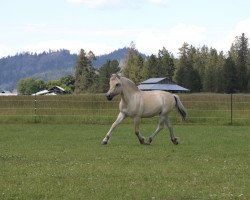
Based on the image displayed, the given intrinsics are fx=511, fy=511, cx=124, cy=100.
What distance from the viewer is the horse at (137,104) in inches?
596

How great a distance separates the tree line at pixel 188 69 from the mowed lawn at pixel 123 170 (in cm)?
8471

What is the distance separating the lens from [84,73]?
122125 mm

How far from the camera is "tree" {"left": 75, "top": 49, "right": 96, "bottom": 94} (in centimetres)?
12031

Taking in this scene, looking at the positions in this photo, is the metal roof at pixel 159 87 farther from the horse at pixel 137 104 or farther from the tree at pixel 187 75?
the horse at pixel 137 104

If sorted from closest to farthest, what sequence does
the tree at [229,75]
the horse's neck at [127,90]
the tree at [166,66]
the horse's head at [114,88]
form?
the horse's head at [114,88]
the horse's neck at [127,90]
the tree at [229,75]
the tree at [166,66]

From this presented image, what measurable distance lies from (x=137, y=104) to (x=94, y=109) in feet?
46.5

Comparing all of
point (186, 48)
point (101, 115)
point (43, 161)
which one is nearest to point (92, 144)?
point (43, 161)

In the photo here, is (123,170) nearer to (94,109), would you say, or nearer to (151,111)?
(151,111)

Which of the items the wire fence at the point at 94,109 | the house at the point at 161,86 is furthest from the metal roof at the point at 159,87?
the wire fence at the point at 94,109

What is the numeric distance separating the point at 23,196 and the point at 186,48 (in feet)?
395

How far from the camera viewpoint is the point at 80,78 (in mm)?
121750

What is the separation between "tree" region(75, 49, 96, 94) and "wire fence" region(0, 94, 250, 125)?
89485 mm

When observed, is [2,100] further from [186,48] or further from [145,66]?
[186,48]

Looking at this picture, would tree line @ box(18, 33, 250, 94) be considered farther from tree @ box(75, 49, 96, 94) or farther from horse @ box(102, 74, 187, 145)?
horse @ box(102, 74, 187, 145)
